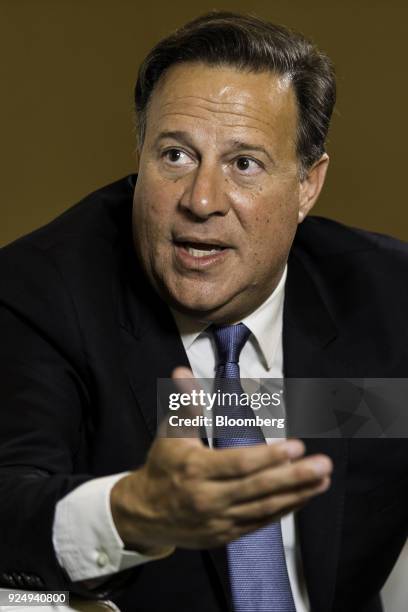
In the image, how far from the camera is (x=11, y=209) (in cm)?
357

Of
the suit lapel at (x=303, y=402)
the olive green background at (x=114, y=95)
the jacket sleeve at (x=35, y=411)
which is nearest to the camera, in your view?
the jacket sleeve at (x=35, y=411)

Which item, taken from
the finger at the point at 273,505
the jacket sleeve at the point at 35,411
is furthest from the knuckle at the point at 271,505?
the jacket sleeve at the point at 35,411

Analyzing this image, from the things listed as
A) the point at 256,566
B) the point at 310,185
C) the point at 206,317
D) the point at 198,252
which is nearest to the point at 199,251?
the point at 198,252

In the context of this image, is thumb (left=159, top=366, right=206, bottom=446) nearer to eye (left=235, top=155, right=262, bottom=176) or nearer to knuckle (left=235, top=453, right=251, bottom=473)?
knuckle (left=235, top=453, right=251, bottom=473)

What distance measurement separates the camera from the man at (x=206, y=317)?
5.42ft

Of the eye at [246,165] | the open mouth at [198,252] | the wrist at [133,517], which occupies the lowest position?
the wrist at [133,517]

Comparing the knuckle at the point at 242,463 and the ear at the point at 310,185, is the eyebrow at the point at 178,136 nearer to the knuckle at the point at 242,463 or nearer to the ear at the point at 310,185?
the ear at the point at 310,185

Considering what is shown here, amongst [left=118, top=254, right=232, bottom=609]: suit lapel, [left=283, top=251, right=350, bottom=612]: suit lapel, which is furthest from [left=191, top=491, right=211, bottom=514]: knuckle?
[left=283, top=251, right=350, bottom=612]: suit lapel

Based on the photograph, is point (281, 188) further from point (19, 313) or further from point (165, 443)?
point (165, 443)

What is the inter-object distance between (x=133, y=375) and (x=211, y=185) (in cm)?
30

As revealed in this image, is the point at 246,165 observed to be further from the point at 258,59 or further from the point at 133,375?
the point at 133,375

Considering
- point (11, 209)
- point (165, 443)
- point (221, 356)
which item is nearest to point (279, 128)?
point (221, 356)

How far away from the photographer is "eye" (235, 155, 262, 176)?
1713mm

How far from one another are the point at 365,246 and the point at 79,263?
1.88ft
